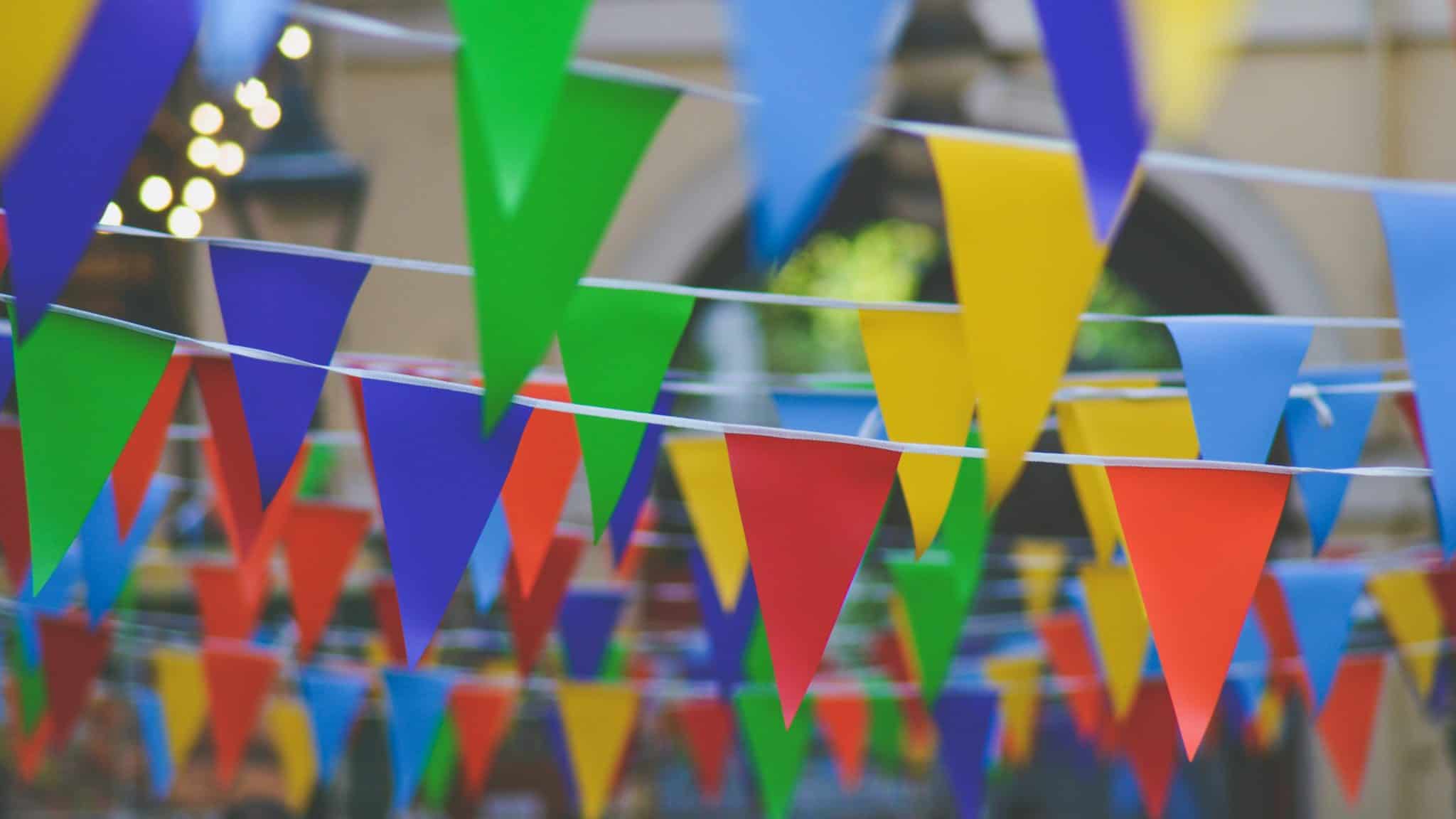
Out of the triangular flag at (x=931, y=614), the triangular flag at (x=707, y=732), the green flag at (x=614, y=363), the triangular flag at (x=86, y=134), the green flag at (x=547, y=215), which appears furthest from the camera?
the triangular flag at (x=707, y=732)

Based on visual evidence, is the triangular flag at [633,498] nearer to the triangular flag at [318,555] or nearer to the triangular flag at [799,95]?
the triangular flag at [318,555]

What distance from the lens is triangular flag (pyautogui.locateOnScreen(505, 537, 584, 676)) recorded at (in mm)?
2832

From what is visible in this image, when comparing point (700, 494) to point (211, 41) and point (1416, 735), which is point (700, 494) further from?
point (1416, 735)

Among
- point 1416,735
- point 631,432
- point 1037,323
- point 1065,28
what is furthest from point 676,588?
point 1065,28

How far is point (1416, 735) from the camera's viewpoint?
5898mm

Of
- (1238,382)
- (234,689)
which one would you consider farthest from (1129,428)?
(234,689)

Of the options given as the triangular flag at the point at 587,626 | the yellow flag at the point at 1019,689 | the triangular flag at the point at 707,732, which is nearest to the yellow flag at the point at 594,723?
the triangular flag at the point at 587,626

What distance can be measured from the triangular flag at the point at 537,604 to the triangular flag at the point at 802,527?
1013 mm

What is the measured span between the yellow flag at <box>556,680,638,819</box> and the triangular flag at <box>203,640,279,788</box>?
670mm

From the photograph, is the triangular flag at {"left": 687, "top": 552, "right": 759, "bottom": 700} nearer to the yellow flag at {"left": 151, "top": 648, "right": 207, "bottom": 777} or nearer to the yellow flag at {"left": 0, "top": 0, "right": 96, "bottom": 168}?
the yellow flag at {"left": 151, "top": 648, "right": 207, "bottom": 777}

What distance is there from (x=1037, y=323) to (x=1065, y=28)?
15.1 inches

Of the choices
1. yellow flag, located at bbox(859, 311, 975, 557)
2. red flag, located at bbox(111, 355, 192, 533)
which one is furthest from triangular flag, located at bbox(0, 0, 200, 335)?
yellow flag, located at bbox(859, 311, 975, 557)

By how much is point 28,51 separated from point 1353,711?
280 centimetres

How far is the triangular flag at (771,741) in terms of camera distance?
321 cm
